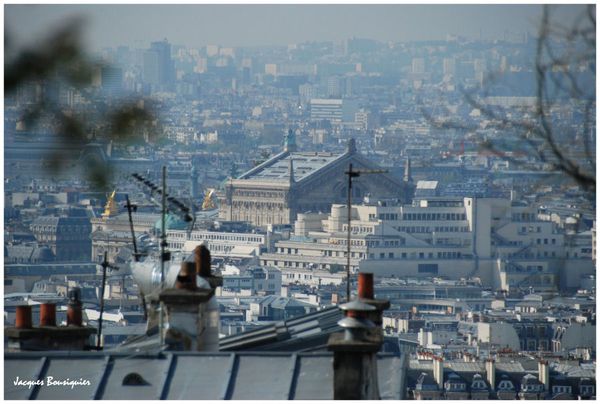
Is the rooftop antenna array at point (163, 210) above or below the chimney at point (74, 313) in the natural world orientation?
above

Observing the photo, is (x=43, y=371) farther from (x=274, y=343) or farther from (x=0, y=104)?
(x=0, y=104)

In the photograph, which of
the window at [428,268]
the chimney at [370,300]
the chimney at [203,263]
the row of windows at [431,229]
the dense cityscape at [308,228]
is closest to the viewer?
the dense cityscape at [308,228]

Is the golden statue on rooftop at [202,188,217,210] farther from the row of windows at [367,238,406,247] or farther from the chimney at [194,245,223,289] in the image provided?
the chimney at [194,245,223,289]

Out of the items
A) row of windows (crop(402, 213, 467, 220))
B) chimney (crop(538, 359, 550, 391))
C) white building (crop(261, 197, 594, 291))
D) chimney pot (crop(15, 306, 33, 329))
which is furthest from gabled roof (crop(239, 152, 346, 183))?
chimney pot (crop(15, 306, 33, 329))

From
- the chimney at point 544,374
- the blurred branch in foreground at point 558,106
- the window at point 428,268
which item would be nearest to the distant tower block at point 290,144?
the window at point 428,268

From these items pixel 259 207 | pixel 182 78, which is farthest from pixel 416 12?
pixel 259 207

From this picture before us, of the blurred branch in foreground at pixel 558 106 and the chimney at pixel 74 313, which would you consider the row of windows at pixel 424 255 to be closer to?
the chimney at pixel 74 313

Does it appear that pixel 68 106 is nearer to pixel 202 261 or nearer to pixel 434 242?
pixel 202 261
